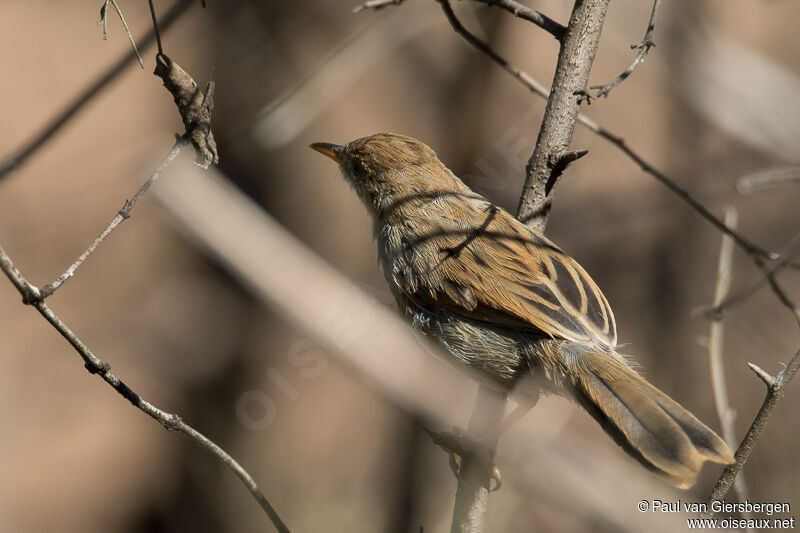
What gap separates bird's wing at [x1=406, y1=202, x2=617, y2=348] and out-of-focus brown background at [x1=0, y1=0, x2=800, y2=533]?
124cm

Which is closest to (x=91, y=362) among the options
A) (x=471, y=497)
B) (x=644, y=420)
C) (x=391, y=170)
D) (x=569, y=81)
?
(x=471, y=497)

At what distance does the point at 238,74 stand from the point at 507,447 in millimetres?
3030

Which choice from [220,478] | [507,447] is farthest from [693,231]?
[220,478]

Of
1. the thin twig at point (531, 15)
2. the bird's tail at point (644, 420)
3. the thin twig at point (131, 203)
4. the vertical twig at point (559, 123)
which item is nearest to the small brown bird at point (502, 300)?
the bird's tail at point (644, 420)

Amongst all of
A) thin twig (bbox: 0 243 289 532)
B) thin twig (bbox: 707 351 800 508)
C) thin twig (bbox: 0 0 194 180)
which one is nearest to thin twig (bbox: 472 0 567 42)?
thin twig (bbox: 707 351 800 508)

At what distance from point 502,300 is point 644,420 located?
82 centimetres

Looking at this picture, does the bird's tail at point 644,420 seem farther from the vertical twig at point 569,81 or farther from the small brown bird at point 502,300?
the vertical twig at point 569,81

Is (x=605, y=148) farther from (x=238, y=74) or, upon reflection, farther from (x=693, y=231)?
(x=238, y=74)

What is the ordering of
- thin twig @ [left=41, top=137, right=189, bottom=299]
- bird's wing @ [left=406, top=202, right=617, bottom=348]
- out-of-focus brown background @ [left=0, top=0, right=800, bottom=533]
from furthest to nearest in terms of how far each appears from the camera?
out-of-focus brown background @ [left=0, top=0, right=800, bottom=533] → bird's wing @ [left=406, top=202, right=617, bottom=348] → thin twig @ [left=41, top=137, right=189, bottom=299]

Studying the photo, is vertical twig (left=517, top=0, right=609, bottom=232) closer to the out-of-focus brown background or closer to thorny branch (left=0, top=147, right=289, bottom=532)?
thorny branch (left=0, top=147, right=289, bottom=532)

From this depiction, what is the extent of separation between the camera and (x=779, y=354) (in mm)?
5289

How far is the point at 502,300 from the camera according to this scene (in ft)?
10.1

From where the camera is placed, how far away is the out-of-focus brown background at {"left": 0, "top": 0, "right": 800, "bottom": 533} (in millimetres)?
4414

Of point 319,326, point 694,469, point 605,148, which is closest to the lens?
point 694,469
